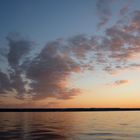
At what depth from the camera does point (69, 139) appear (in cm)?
3547

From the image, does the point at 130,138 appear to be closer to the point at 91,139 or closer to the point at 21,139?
the point at 91,139

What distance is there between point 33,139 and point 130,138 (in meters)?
12.7

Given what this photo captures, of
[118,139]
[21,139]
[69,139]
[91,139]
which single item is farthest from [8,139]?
[118,139]

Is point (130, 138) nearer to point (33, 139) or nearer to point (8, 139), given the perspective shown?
point (33, 139)

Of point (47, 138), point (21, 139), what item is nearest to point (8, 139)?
point (21, 139)

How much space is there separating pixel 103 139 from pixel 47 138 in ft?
24.8

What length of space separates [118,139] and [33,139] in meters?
10.9

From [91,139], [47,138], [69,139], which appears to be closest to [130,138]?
[91,139]

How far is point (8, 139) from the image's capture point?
3488 cm

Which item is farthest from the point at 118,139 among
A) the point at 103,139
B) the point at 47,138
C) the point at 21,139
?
the point at 21,139

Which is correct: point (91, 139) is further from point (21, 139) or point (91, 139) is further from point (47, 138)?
point (21, 139)

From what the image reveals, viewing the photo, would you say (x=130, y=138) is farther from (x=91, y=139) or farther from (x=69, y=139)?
(x=69, y=139)

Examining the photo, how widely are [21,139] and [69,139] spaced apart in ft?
20.1

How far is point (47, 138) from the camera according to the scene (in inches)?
1455
